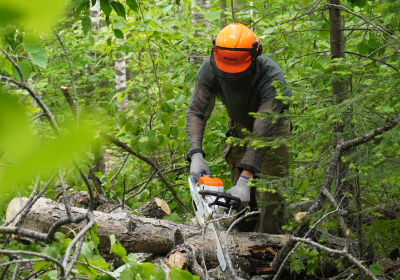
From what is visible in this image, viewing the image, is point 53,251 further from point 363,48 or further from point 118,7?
point 363,48

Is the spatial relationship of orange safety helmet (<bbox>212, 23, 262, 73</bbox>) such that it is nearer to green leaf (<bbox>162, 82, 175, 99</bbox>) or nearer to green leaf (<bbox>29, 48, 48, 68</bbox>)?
green leaf (<bbox>162, 82, 175, 99</bbox>)

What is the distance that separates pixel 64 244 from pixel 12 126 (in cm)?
141

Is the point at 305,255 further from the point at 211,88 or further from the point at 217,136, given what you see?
the point at 217,136

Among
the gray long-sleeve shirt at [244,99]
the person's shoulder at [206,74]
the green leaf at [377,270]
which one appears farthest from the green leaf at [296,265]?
the person's shoulder at [206,74]

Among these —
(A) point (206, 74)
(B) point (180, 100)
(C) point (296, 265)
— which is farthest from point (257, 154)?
(B) point (180, 100)

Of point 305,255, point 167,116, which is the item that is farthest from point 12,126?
point 167,116

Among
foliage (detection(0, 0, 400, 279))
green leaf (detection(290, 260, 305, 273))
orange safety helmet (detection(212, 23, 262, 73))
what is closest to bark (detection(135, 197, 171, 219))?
foliage (detection(0, 0, 400, 279))

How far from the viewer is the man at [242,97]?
3020mm

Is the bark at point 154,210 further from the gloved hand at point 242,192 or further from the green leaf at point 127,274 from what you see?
the green leaf at point 127,274

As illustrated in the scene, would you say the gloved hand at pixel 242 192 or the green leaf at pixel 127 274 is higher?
the green leaf at pixel 127 274

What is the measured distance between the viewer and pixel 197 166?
3334 millimetres

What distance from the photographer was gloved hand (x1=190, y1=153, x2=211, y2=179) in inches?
130

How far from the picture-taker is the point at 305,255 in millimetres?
3037

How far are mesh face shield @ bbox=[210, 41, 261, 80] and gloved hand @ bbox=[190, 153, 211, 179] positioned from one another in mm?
816
